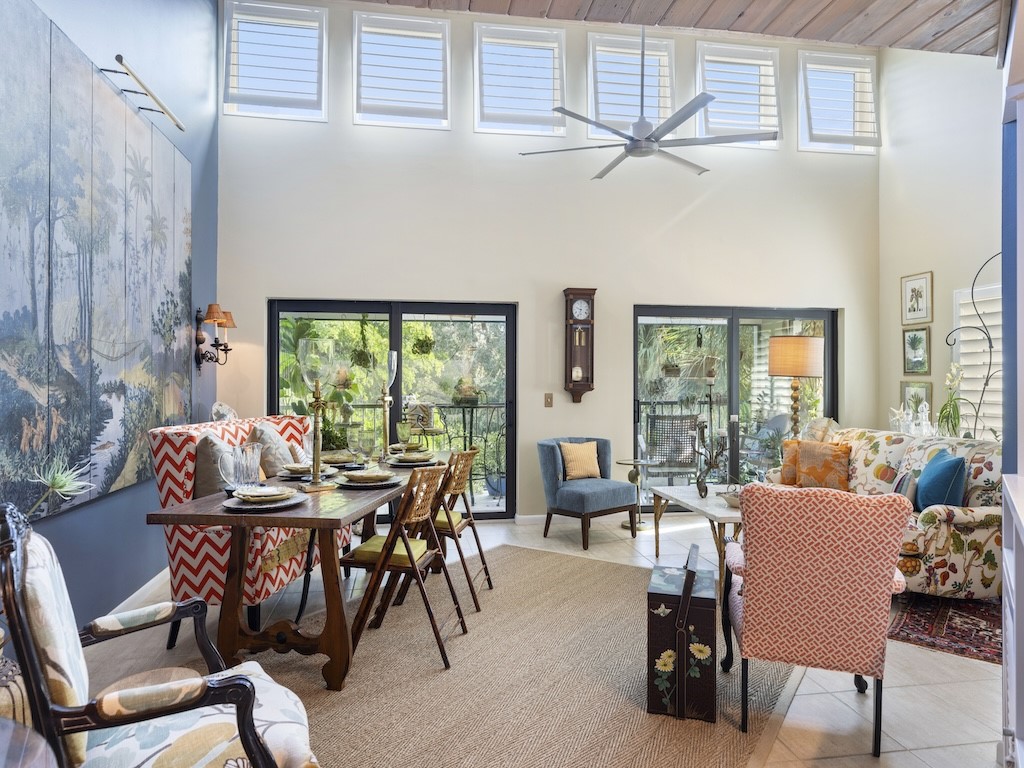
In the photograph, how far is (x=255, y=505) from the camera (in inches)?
97.1

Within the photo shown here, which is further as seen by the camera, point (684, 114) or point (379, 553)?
point (684, 114)

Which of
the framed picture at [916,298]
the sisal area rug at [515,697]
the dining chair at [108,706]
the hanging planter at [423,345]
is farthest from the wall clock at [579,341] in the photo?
the dining chair at [108,706]

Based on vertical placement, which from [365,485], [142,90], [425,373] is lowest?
[365,485]

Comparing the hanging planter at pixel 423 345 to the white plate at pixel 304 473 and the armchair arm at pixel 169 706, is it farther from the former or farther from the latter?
the armchair arm at pixel 169 706

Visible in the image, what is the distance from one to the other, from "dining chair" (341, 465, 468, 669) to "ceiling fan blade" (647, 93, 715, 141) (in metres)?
2.53

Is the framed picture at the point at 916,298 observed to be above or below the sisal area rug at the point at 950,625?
above

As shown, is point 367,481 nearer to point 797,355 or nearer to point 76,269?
point 76,269

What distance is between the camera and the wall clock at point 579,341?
18.9 ft

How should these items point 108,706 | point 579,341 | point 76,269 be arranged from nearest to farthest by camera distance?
1. point 108,706
2. point 76,269
3. point 579,341

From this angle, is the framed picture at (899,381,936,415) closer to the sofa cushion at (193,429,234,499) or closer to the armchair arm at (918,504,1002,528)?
the armchair arm at (918,504,1002,528)

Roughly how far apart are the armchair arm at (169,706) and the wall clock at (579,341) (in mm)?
4607

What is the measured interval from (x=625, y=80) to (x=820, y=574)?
204 inches

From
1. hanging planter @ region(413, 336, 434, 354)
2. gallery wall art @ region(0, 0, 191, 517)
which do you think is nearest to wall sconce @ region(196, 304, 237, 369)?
gallery wall art @ region(0, 0, 191, 517)

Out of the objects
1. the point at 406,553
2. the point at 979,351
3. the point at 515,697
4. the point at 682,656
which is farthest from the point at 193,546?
the point at 979,351
